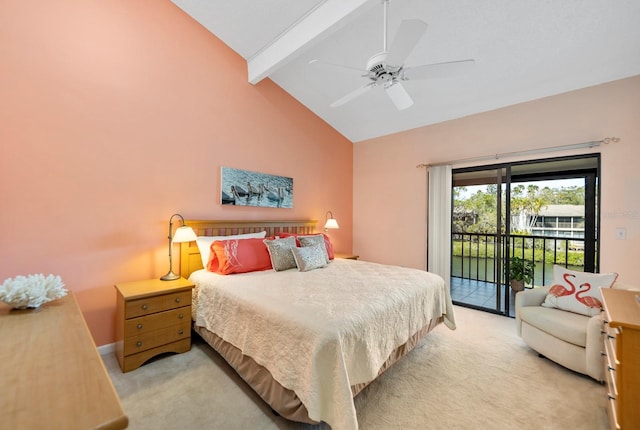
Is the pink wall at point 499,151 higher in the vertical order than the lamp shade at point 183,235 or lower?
higher

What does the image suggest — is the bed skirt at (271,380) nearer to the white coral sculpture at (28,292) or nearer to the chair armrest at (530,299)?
the chair armrest at (530,299)

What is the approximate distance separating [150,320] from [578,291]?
3797mm

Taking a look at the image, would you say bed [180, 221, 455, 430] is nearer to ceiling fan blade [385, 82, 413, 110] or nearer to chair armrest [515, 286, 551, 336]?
chair armrest [515, 286, 551, 336]

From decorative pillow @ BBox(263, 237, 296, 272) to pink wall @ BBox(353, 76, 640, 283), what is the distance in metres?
2.23

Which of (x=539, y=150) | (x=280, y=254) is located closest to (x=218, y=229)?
(x=280, y=254)

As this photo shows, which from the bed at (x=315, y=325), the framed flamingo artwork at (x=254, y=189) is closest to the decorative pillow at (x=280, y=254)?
the bed at (x=315, y=325)

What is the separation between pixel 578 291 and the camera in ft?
7.85

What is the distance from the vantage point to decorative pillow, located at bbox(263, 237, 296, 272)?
2.92 m

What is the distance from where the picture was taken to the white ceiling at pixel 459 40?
7.64 ft

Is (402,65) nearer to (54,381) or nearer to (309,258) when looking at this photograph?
(309,258)

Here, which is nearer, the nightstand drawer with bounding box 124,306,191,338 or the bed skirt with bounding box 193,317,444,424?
the bed skirt with bounding box 193,317,444,424

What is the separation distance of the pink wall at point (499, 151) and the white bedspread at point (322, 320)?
186 cm

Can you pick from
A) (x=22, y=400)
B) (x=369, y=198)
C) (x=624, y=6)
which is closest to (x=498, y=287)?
(x=369, y=198)

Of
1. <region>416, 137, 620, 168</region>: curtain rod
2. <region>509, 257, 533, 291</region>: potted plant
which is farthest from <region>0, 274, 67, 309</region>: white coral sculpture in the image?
<region>509, 257, 533, 291</region>: potted plant
